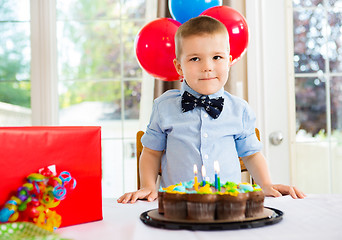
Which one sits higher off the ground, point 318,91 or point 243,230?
point 318,91

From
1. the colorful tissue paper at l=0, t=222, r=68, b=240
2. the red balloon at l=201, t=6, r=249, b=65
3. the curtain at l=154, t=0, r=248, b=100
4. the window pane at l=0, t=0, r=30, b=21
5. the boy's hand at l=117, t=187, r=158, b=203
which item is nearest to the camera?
the colorful tissue paper at l=0, t=222, r=68, b=240

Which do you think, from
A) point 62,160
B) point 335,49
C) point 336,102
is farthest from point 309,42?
point 62,160

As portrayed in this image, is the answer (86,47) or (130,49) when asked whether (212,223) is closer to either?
(130,49)

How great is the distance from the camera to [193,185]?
889 mm

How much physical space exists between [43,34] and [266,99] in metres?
1.42

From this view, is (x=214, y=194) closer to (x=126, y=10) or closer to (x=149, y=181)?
(x=149, y=181)

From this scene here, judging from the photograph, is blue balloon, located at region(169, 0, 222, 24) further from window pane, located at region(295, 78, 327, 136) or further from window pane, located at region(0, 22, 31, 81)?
window pane, located at region(0, 22, 31, 81)

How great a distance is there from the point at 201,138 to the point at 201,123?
0.17 feet

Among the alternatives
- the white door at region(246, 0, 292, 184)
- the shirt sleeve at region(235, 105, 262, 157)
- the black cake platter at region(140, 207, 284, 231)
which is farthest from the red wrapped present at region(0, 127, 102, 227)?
the white door at region(246, 0, 292, 184)

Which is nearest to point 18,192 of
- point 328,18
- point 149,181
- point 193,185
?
point 193,185

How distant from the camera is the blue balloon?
A: 6.35ft

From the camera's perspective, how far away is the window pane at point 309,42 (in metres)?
2.63

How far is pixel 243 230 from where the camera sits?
29.4 inches

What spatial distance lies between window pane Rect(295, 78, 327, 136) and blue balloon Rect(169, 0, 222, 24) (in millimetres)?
931
